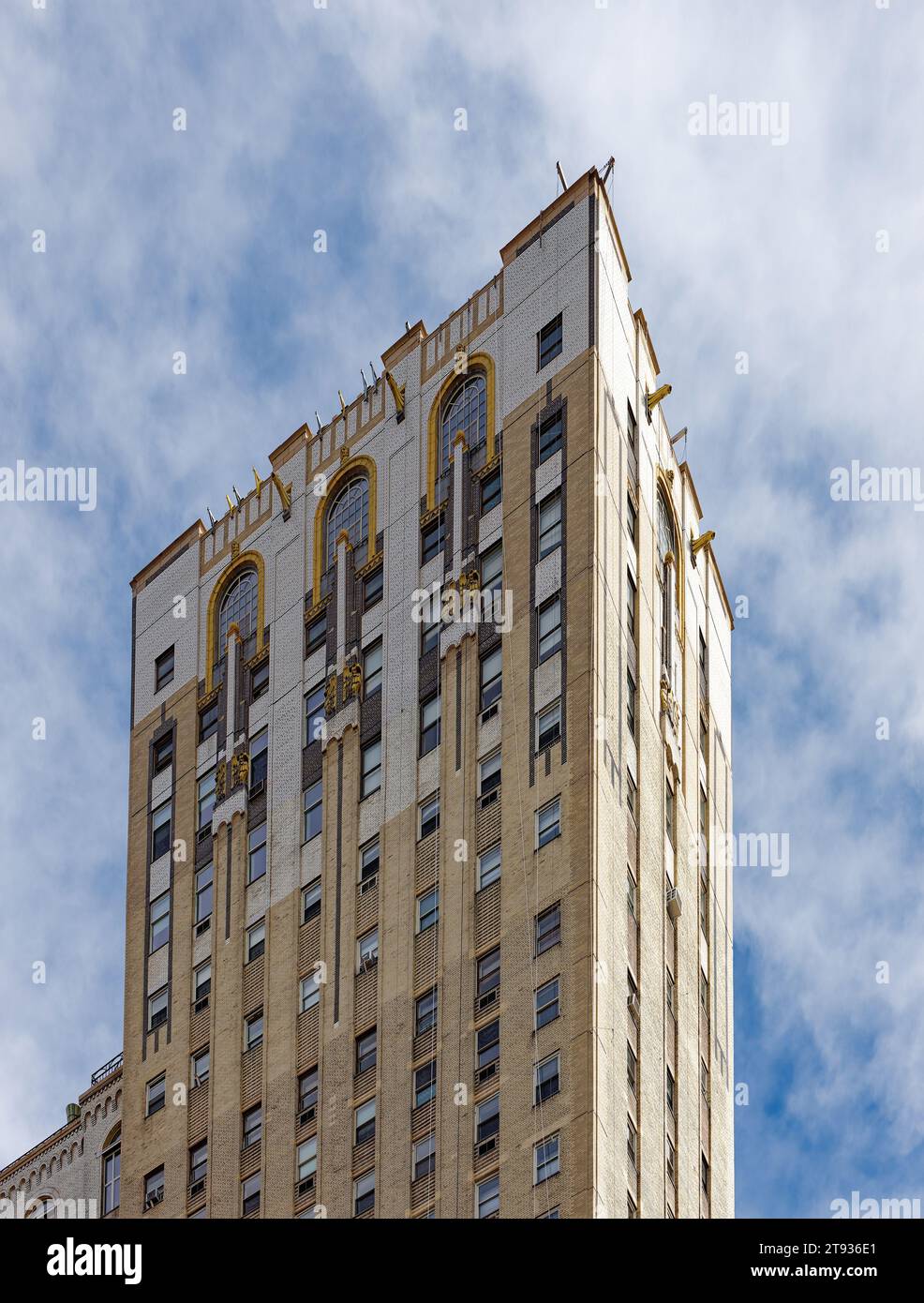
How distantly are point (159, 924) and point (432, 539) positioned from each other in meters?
14.6

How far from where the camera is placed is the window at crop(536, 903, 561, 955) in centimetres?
7669

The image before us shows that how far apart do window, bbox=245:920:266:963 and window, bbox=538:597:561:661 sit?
39.6ft

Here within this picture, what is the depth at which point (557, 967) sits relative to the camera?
7619 centimetres

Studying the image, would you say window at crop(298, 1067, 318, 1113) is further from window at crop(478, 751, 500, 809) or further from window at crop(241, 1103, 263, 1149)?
window at crop(478, 751, 500, 809)

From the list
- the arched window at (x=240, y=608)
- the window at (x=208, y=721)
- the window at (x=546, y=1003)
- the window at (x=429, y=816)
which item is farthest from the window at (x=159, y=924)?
the window at (x=546, y=1003)

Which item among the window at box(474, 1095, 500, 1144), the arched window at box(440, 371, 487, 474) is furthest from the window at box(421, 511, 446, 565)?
the window at box(474, 1095, 500, 1144)

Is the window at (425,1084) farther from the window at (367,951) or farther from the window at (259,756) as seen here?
the window at (259,756)

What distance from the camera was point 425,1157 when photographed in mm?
77000

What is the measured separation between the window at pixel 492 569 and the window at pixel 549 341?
5.70 metres

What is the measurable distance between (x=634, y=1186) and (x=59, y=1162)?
2366cm

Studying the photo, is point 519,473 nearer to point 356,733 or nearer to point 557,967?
point 356,733

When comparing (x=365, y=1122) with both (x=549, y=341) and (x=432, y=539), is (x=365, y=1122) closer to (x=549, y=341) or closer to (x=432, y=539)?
(x=432, y=539)
